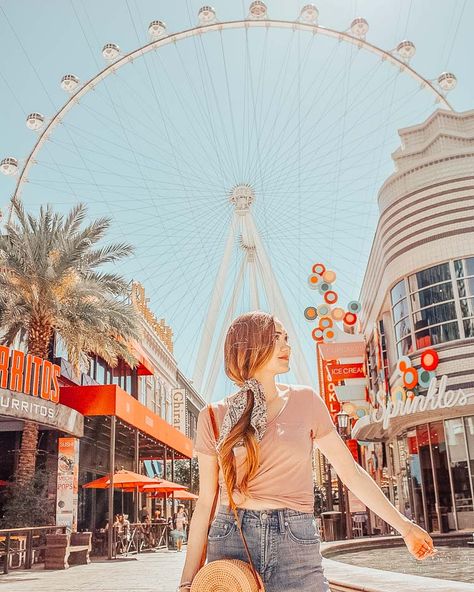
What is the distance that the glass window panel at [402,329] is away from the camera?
86.7ft

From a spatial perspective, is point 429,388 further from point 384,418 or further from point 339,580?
point 339,580

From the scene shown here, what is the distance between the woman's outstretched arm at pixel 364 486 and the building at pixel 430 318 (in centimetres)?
2141

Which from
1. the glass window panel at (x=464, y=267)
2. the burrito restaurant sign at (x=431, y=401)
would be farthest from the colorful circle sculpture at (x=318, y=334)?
the glass window panel at (x=464, y=267)

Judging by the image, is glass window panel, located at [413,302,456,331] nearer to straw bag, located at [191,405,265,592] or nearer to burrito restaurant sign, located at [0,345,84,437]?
burrito restaurant sign, located at [0,345,84,437]

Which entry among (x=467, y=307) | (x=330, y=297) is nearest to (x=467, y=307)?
(x=467, y=307)

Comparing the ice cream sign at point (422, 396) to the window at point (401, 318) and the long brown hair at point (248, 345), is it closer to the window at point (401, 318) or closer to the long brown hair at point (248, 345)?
the window at point (401, 318)

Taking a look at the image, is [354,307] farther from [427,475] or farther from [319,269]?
[427,475]

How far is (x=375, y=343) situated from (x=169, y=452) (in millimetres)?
11318

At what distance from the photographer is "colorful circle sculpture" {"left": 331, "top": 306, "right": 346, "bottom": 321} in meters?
37.0

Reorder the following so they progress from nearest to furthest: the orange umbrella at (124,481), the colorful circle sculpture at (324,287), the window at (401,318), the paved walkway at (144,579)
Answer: the paved walkway at (144,579)
the orange umbrella at (124,481)
the window at (401,318)
the colorful circle sculpture at (324,287)

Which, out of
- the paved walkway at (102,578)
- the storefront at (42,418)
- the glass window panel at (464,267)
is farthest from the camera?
the glass window panel at (464,267)

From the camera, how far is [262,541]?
2324 millimetres

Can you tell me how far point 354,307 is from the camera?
37.7 metres

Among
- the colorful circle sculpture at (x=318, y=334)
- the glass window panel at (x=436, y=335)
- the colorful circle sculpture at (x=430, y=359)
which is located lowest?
the colorful circle sculpture at (x=430, y=359)
